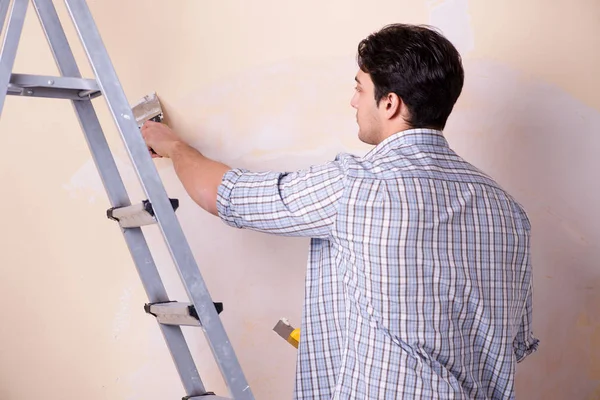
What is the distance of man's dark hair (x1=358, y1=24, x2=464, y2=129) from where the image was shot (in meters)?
1.40

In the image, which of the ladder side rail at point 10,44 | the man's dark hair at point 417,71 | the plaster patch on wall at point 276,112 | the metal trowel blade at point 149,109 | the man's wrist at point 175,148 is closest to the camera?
the ladder side rail at point 10,44

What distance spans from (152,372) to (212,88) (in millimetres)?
910

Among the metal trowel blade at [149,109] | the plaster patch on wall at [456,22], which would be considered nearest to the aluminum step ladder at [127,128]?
the metal trowel blade at [149,109]

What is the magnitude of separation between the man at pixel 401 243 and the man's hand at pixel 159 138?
0.30 m

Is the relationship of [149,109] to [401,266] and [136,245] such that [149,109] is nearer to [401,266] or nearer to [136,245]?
[136,245]

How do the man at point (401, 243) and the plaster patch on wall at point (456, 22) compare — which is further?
the plaster patch on wall at point (456, 22)

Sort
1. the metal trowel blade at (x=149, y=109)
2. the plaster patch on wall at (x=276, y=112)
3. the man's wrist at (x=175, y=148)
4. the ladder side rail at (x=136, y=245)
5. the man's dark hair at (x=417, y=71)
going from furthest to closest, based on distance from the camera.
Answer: the metal trowel blade at (x=149, y=109) → the plaster patch on wall at (x=276, y=112) → the man's wrist at (x=175, y=148) → the ladder side rail at (x=136, y=245) → the man's dark hair at (x=417, y=71)

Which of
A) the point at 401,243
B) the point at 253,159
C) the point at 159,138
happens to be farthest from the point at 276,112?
the point at 401,243

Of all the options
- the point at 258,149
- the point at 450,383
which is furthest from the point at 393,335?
the point at 258,149

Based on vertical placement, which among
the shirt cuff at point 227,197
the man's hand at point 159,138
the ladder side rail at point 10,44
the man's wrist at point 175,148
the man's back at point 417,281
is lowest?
the man's back at point 417,281

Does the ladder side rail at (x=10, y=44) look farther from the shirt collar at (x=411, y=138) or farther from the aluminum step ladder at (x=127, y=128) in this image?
the shirt collar at (x=411, y=138)

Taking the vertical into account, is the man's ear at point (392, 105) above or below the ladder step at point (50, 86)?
below

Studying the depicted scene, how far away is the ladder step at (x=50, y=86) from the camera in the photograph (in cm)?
135

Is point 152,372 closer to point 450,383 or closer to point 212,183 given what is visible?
point 212,183
